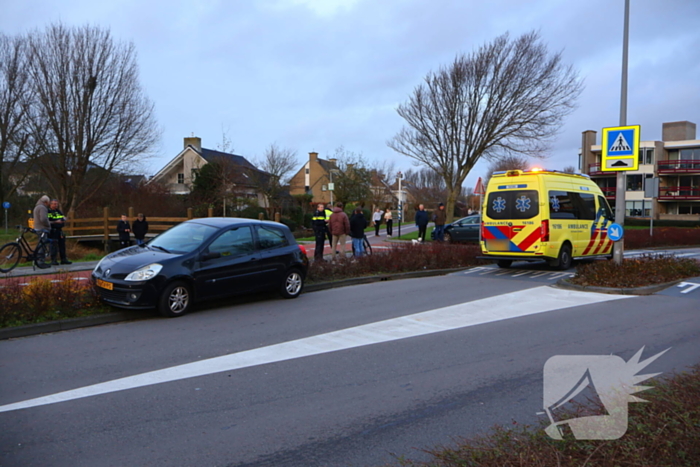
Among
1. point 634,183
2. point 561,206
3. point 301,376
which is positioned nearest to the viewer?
point 301,376

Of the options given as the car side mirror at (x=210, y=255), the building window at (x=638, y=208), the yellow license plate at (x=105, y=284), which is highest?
the building window at (x=638, y=208)

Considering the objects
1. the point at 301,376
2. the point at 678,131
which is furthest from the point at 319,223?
the point at 678,131

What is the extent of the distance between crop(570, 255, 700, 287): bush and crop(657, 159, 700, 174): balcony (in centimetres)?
5813

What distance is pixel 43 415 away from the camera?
15.4 feet

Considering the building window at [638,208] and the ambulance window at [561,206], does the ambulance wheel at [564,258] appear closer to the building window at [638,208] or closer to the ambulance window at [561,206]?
the ambulance window at [561,206]

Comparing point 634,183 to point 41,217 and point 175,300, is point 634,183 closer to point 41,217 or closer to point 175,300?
point 41,217

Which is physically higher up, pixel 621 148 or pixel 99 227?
pixel 621 148

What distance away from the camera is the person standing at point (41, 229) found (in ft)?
46.0

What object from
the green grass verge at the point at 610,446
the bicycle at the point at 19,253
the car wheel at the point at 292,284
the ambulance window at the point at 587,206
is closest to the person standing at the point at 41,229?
the bicycle at the point at 19,253

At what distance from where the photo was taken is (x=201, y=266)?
9.05m

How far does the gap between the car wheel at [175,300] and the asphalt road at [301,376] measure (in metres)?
0.23

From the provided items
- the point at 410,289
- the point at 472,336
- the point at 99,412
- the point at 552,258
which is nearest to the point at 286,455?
the point at 99,412

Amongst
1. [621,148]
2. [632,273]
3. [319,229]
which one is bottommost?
[632,273]

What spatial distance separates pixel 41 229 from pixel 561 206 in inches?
512
